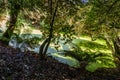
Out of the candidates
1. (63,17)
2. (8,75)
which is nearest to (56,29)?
(63,17)

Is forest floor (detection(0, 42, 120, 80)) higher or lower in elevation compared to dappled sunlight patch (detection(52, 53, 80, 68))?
higher

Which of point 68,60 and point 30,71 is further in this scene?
point 68,60

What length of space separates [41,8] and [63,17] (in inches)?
24.2

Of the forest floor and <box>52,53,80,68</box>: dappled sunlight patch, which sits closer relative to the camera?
the forest floor

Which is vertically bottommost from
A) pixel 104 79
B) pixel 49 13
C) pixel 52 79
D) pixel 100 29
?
pixel 104 79

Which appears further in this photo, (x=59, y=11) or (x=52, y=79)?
(x=59, y=11)

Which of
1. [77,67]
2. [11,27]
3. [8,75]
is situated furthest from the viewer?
[11,27]

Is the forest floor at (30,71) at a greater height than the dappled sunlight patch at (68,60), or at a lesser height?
greater

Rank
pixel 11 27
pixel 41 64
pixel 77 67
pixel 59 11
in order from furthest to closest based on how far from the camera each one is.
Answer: pixel 11 27, pixel 77 67, pixel 59 11, pixel 41 64

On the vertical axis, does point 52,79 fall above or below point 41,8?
below

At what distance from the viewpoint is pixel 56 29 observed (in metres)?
5.96

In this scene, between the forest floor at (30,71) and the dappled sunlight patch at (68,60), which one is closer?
the forest floor at (30,71)

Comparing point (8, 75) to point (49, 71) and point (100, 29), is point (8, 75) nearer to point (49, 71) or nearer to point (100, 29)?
point (49, 71)

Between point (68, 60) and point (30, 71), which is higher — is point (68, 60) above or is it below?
below
